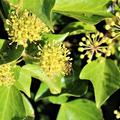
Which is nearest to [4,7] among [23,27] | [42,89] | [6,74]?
[23,27]

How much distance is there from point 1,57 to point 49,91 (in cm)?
29

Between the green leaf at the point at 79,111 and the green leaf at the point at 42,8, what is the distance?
0.49 m

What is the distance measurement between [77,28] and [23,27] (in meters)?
0.23

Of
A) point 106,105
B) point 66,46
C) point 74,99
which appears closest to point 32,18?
point 66,46

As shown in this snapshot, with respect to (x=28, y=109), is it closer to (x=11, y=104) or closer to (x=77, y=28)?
(x=11, y=104)

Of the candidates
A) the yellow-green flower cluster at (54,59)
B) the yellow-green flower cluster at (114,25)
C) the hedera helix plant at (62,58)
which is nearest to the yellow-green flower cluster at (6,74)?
the hedera helix plant at (62,58)

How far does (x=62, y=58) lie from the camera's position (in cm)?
138

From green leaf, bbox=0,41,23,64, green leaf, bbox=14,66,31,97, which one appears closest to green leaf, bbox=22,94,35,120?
green leaf, bbox=14,66,31,97

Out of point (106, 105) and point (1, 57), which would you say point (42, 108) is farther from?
point (1, 57)

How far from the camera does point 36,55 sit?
4.44ft

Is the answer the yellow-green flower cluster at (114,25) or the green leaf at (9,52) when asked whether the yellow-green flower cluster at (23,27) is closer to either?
the green leaf at (9,52)

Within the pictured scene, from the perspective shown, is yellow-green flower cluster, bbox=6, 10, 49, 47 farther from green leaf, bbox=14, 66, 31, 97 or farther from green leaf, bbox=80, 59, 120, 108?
green leaf, bbox=80, 59, 120, 108

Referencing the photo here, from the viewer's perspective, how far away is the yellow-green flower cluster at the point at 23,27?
4.18 feet

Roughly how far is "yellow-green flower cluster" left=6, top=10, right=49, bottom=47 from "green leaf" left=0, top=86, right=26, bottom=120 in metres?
0.19
